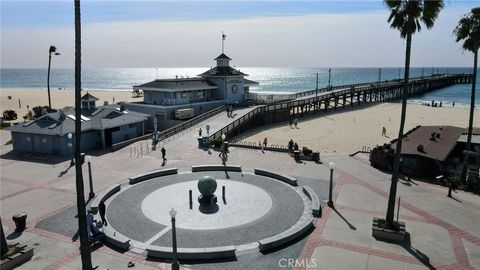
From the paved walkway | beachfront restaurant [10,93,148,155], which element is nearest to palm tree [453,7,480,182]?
the paved walkway

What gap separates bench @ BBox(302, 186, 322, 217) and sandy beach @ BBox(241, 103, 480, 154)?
15.2 metres

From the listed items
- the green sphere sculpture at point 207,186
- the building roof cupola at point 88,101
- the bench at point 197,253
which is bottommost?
the bench at point 197,253

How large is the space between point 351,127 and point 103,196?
37515mm

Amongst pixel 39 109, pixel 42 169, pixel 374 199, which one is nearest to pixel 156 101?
pixel 39 109

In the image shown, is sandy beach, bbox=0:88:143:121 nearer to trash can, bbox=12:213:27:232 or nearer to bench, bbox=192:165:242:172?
bench, bbox=192:165:242:172

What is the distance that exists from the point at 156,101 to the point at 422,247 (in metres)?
38.7

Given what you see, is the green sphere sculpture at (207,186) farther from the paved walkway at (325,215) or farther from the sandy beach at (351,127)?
the sandy beach at (351,127)

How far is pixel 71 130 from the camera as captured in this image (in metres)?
30.2

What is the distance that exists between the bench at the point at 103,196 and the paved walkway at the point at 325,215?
1.22 metres

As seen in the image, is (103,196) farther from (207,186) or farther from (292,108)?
(292,108)

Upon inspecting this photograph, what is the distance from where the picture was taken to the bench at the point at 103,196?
1753 cm

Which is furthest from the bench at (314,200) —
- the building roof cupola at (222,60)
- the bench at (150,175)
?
the building roof cupola at (222,60)

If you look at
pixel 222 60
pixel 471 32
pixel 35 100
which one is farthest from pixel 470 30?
pixel 35 100

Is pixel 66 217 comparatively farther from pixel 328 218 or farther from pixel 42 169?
pixel 328 218
